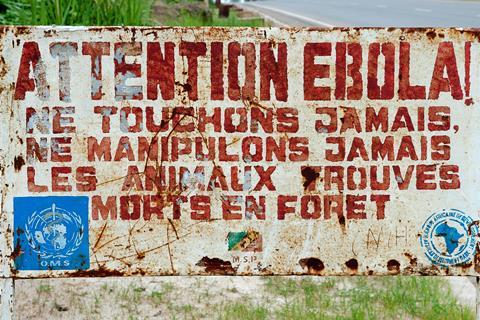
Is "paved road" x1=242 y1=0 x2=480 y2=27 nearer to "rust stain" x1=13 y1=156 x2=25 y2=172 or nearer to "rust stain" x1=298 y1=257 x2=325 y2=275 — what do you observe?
"rust stain" x1=298 y1=257 x2=325 y2=275

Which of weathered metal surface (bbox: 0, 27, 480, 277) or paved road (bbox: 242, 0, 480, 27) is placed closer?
weathered metal surface (bbox: 0, 27, 480, 277)

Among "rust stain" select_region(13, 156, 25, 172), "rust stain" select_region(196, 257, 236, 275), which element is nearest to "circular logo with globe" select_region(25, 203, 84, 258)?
"rust stain" select_region(13, 156, 25, 172)

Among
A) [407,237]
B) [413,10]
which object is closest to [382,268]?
[407,237]

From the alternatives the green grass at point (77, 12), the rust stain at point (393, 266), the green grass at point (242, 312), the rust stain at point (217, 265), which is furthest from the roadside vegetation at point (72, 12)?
the rust stain at point (393, 266)

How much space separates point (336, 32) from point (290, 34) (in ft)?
0.56

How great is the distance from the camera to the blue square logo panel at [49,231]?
12.0 ft

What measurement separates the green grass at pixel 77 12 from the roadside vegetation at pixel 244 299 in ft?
9.75

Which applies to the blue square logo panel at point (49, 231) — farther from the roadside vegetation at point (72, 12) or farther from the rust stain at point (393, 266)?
the roadside vegetation at point (72, 12)

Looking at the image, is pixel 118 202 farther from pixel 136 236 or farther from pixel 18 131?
pixel 18 131

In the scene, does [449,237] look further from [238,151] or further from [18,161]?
[18,161]

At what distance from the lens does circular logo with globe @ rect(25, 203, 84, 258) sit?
3.66 metres

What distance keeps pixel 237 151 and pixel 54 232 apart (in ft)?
2.50

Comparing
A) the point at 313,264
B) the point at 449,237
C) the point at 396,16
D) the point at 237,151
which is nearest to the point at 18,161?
the point at 237,151

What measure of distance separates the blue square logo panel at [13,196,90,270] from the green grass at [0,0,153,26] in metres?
3.92
